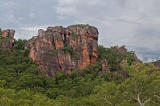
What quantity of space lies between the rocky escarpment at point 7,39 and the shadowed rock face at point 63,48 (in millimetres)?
4092

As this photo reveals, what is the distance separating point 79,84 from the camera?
55.2m

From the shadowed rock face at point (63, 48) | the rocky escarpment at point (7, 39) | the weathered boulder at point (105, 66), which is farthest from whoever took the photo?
the rocky escarpment at point (7, 39)

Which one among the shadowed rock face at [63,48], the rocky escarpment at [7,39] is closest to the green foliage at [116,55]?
the shadowed rock face at [63,48]

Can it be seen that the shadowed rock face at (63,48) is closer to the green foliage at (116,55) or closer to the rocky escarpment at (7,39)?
the green foliage at (116,55)

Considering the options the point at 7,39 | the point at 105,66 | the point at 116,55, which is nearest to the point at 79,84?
the point at 105,66

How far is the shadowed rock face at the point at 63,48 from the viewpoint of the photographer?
6025 centimetres

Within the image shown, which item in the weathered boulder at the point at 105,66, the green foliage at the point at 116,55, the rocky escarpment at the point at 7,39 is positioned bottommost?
the weathered boulder at the point at 105,66

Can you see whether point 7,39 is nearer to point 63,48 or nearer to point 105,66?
point 63,48

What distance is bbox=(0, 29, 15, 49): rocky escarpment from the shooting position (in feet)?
209

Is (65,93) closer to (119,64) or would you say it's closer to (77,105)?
(77,105)

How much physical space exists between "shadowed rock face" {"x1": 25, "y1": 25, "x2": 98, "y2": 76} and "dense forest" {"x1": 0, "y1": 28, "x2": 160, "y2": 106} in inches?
66.7

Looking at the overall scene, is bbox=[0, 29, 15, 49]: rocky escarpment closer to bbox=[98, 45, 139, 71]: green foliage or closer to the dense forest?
the dense forest

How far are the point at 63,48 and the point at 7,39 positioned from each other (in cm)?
1424

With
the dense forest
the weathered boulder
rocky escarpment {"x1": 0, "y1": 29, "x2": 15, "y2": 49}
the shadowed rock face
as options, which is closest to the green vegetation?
the dense forest
